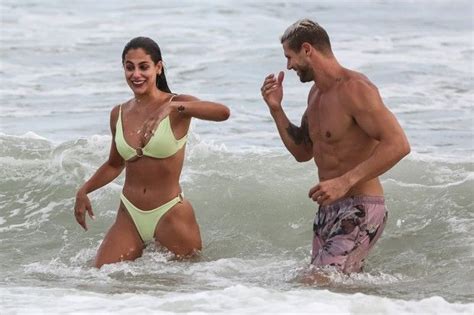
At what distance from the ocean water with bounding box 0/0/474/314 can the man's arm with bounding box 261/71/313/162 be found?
739mm

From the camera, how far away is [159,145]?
26.1 ft

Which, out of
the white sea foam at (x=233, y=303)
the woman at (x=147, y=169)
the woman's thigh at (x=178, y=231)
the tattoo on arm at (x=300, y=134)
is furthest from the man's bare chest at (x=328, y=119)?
the woman's thigh at (x=178, y=231)

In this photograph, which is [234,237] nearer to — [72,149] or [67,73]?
[72,149]

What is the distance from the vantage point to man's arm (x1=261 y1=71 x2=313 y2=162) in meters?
7.64

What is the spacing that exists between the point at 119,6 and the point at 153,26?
277cm

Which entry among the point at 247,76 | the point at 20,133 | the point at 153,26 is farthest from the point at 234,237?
the point at 153,26

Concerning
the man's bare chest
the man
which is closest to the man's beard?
the man

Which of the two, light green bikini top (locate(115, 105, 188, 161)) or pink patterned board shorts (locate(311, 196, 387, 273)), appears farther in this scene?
light green bikini top (locate(115, 105, 188, 161))

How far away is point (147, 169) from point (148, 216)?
30 centimetres

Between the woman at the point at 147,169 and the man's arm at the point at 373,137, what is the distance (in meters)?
1.16

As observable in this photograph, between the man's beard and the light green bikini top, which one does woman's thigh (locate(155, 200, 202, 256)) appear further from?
the man's beard

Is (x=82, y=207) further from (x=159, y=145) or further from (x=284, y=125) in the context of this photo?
(x=284, y=125)

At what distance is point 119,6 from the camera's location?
2450cm

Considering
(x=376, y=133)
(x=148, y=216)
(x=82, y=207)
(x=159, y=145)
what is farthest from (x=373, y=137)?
(x=82, y=207)
